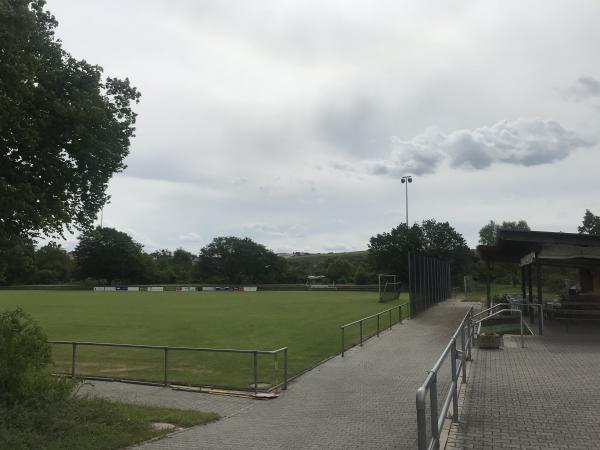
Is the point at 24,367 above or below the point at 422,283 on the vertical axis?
below

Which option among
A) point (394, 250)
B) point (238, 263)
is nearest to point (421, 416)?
point (394, 250)

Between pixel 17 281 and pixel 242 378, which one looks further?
pixel 17 281

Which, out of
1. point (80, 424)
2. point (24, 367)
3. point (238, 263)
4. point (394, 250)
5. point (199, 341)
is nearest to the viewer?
point (80, 424)

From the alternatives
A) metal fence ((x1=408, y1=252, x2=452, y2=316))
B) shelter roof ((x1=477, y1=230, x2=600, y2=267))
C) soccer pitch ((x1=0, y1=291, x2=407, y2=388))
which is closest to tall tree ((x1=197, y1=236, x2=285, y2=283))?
metal fence ((x1=408, y1=252, x2=452, y2=316))

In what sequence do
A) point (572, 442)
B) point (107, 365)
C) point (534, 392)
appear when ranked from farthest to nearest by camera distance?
point (107, 365) → point (534, 392) → point (572, 442)

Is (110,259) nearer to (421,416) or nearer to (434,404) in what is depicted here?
(434,404)

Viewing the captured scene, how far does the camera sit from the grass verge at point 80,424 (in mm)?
6637

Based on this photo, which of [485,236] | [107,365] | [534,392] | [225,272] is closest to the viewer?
[534,392]

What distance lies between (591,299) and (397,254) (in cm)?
4502

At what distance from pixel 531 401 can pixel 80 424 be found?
669 centimetres

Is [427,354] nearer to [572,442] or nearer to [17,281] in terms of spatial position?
[572,442]

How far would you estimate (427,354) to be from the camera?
14.4m

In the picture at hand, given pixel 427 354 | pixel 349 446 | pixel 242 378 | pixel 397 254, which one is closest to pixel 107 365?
pixel 242 378

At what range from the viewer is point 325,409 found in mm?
8859
